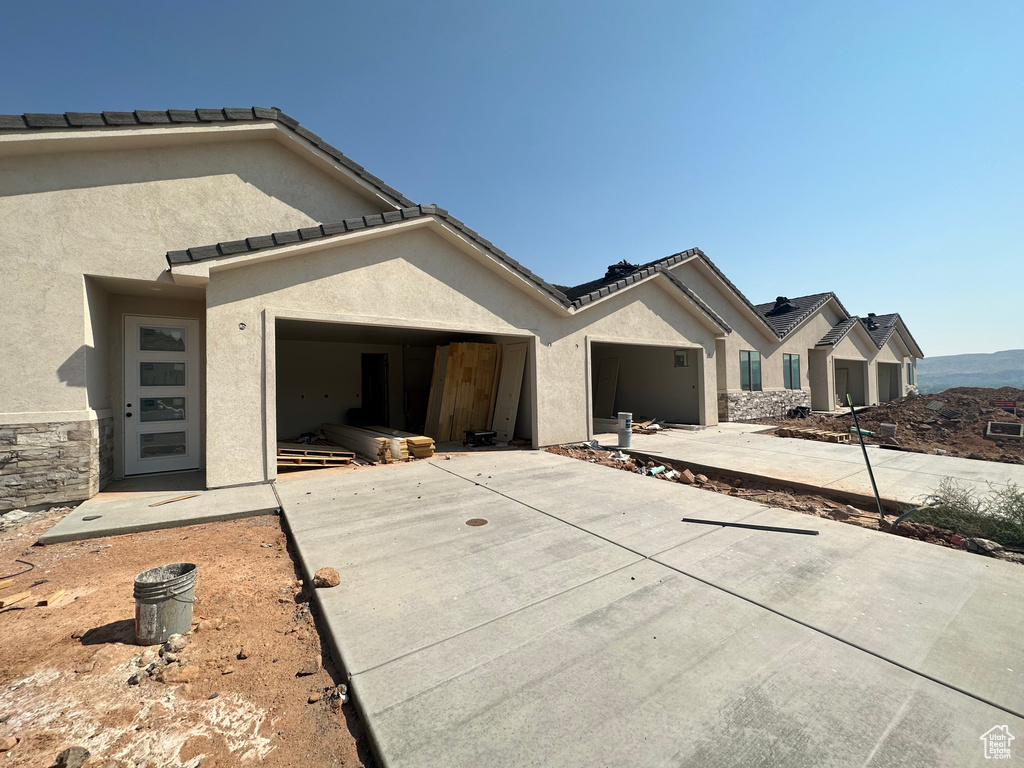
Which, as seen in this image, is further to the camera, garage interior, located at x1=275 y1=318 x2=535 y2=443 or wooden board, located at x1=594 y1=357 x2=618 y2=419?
wooden board, located at x1=594 y1=357 x2=618 y2=419

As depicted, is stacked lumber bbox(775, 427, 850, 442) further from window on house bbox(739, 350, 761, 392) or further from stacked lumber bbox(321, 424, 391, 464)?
stacked lumber bbox(321, 424, 391, 464)

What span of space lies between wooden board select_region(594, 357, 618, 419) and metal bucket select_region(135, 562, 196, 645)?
15.0 m

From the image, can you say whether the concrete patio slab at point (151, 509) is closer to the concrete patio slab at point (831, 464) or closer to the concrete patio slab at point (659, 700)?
the concrete patio slab at point (659, 700)

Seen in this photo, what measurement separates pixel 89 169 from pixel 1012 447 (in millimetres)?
19798

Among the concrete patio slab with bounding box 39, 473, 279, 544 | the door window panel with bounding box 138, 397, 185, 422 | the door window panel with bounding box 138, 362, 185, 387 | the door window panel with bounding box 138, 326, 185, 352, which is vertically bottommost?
the concrete patio slab with bounding box 39, 473, 279, 544

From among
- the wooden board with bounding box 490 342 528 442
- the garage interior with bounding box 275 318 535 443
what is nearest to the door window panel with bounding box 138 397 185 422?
the garage interior with bounding box 275 318 535 443

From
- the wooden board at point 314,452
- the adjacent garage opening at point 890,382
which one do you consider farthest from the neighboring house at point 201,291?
the adjacent garage opening at point 890,382

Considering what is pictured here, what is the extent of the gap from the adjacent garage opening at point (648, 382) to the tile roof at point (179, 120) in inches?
352

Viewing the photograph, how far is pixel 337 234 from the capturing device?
7.32m

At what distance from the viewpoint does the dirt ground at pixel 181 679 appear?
6.88ft

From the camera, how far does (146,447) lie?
761 centimetres

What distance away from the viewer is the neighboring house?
592 centimetres

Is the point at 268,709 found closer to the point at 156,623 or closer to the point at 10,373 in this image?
the point at 156,623

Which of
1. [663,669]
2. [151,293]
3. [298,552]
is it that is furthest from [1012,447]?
[151,293]
